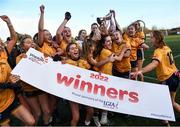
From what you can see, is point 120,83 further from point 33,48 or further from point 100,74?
point 33,48

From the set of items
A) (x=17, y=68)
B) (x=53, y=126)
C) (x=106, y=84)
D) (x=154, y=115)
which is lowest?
(x=53, y=126)

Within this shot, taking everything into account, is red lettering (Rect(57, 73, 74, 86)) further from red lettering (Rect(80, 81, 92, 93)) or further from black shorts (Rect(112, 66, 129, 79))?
black shorts (Rect(112, 66, 129, 79))

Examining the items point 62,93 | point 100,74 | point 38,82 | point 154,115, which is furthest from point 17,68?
point 154,115

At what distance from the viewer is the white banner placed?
7.07 metres

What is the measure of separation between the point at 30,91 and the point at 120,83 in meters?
1.71

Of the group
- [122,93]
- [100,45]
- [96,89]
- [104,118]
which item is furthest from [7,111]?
[100,45]

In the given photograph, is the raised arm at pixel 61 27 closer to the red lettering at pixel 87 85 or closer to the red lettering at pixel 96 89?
the red lettering at pixel 96 89

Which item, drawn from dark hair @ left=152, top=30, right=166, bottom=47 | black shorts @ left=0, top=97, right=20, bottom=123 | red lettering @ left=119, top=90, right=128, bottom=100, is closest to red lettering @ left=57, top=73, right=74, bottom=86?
red lettering @ left=119, top=90, right=128, bottom=100

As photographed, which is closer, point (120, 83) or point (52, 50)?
point (120, 83)

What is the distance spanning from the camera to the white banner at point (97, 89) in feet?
23.2

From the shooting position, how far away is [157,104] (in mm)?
7094

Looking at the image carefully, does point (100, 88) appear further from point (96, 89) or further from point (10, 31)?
point (10, 31)

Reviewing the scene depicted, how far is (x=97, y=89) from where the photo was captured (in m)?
7.20

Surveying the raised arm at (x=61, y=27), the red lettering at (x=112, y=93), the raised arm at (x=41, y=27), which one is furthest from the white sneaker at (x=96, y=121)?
the raised arm at (x=41, y=27)
